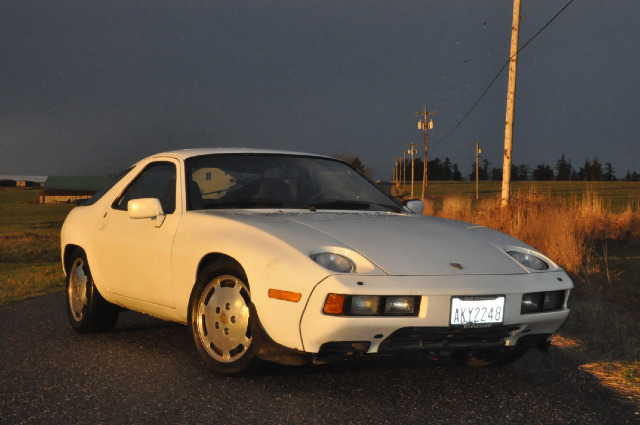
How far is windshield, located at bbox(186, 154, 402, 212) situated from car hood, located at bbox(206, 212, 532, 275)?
1.09 feet

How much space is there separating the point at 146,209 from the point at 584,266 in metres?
8.62

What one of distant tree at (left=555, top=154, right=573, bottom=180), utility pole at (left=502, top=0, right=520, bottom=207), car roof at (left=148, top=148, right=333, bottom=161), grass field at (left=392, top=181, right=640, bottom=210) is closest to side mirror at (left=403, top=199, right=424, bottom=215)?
car roof at (left=148, top=148, right=333, bottom=161)

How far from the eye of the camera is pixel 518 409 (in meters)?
4.13

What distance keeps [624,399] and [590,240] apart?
491 inches

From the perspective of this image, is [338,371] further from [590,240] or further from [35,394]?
[590,240]

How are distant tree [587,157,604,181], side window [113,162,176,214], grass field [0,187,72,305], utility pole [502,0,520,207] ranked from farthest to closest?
distant tree [587,157,604,181]
utility pole [502,0,520,207]
grass field [0,187,72,305]
side window [113,162,176,214]

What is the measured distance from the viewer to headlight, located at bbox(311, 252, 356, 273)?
4113mm

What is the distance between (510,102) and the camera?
72.3ft

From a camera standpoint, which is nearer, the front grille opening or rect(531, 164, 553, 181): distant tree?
the front grille opening

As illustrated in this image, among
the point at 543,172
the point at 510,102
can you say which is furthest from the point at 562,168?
the point at 510,102

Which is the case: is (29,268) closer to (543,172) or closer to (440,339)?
(440,339)

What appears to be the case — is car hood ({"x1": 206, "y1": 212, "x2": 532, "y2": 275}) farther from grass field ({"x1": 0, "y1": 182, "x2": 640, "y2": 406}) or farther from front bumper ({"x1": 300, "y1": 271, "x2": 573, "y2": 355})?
grass field ({"x1": 0, "y1": 182, "x2": 640, "y2": 406})

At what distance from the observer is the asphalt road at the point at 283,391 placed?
3.94m

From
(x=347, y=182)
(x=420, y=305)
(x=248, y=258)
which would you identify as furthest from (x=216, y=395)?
(x=347, y=182)
